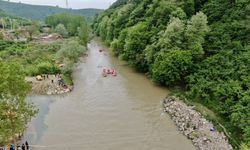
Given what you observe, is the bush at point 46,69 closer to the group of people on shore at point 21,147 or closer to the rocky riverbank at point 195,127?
the rocky riverbank at point 195,127

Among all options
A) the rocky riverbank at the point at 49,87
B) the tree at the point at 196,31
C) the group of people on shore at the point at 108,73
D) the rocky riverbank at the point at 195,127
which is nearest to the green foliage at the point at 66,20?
the group of people on shore at the point at 108,73

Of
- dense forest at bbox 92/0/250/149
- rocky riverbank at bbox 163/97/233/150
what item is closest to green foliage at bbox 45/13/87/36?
dense forest at bbox 92/0/250/149

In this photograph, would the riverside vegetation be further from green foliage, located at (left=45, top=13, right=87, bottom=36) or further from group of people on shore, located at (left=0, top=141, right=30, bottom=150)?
green foliage, located at (left=45, top=13, right=87, bottom=36)

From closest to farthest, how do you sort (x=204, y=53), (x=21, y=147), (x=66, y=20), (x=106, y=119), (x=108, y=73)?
1. (x=21, y=147)
2. (x=106, y=119)
3. (x=204, y=53)
4. (x=108, y=73)
5. (x=66, y=20)

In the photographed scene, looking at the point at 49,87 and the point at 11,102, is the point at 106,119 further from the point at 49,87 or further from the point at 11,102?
the point at 49,87

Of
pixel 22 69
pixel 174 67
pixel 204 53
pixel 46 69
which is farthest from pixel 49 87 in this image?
pixel 204 53
